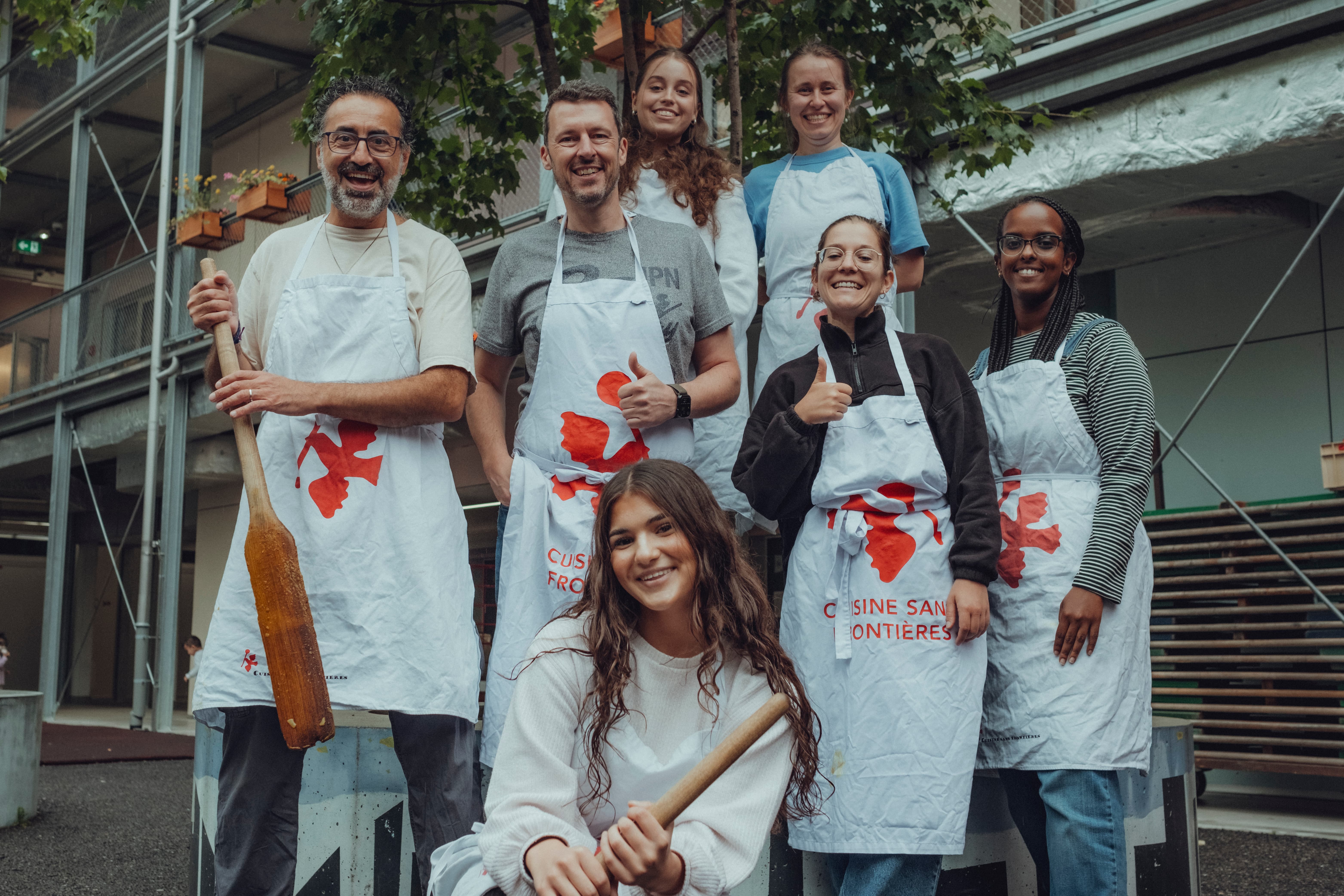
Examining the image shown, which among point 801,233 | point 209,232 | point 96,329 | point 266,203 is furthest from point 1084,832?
point 96,329

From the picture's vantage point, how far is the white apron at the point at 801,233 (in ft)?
11.1

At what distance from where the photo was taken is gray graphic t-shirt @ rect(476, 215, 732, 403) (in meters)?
2.91

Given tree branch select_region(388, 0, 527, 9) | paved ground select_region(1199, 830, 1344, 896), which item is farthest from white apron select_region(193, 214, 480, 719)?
paved ground select_region(1199, 830, 1344, 896)

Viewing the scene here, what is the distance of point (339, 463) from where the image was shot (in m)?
2.59

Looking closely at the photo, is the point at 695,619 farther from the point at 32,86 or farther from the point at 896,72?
the point at 32,86

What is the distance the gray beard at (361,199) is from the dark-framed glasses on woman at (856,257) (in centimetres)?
97

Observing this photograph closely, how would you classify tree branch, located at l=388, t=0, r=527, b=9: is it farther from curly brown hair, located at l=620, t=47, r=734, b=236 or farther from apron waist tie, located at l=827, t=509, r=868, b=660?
apron waist tie, located at l=827, t=509, r=868, b=660

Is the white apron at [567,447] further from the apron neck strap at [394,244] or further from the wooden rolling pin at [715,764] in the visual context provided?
the wooden rolling pin at [715,764]

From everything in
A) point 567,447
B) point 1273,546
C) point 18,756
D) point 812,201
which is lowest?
point 18,756

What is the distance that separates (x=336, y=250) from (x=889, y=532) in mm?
1335

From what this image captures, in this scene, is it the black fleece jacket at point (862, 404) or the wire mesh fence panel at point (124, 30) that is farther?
the wire mesh fence panel at point (124, 30)

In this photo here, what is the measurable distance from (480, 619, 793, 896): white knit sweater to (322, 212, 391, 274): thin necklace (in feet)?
3.08

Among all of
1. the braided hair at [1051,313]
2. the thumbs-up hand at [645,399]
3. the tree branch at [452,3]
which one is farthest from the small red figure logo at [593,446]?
the tree branch at [452,3]

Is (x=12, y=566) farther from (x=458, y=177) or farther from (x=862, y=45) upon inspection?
(x=862, y=45)
